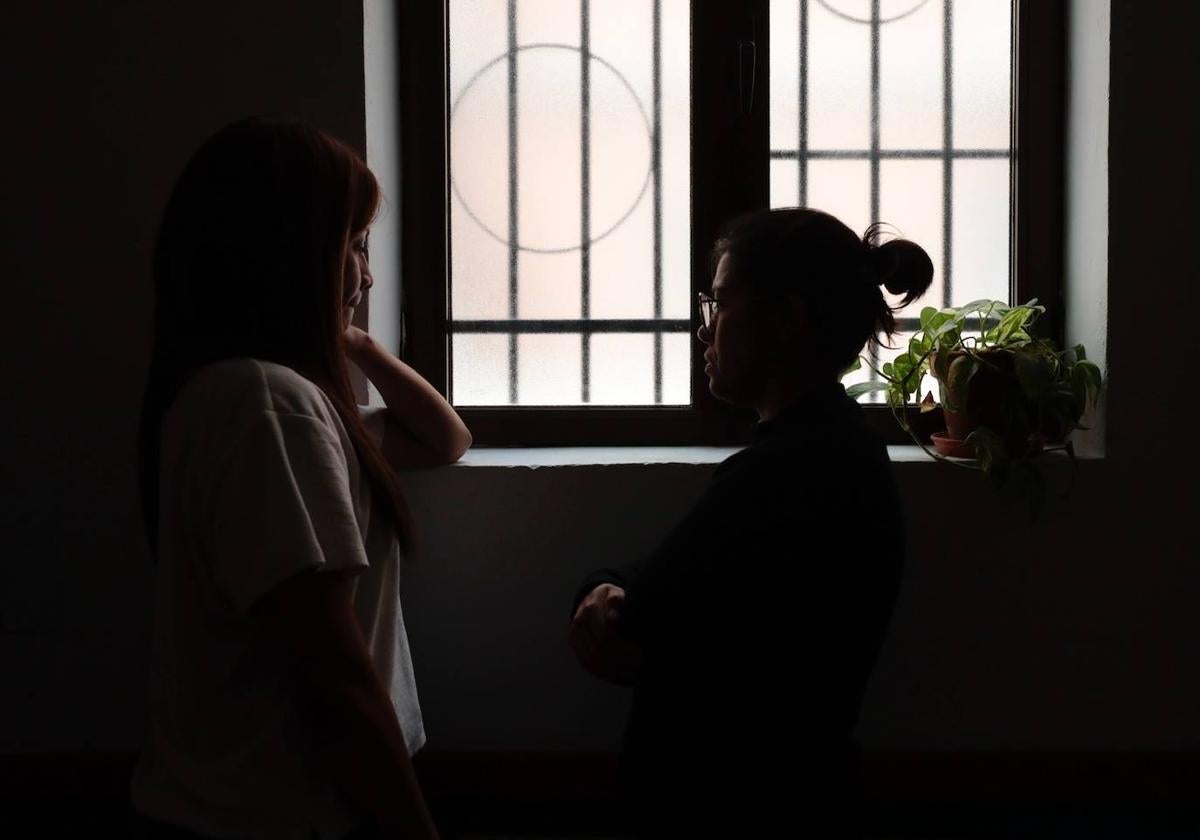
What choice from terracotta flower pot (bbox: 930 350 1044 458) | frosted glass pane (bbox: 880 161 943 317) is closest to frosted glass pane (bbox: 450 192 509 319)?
frosted glass pane (bbox: 880 161 943 317)

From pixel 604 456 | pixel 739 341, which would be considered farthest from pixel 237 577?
pixel 604 456

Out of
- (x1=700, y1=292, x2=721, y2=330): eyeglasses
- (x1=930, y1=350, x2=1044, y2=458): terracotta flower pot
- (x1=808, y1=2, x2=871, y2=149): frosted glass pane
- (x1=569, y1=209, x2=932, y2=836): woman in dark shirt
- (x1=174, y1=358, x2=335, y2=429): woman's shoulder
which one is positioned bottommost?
(x1=569, y1=209, x2=932, y2=836): woman in dark shirt

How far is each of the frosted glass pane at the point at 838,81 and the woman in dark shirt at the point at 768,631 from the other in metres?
0.97

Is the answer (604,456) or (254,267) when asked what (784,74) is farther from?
(254,267)

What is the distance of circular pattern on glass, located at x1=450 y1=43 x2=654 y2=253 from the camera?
1951mm

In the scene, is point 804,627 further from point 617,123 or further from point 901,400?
point 617,123

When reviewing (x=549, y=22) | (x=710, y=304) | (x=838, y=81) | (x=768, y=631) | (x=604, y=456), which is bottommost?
(x=768, y=631)

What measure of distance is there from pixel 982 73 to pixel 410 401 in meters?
1.29

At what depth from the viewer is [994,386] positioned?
1.70m

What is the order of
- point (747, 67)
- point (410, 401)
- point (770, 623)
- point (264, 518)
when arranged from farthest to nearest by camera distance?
1. point (747, 67)
2. point (410, 401)
3. point (770, 623)
4. point (264, 518)

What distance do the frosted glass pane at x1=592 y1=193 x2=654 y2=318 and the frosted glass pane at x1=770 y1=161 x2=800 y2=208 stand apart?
25cm

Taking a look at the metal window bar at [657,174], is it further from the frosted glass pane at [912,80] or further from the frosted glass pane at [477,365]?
the frosted glass pane at [912,80]

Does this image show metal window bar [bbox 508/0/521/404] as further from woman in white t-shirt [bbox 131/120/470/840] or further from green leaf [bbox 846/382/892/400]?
woman in white t-shirt [bbox 131/120/470/840]

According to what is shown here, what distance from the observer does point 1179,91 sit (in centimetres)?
172
